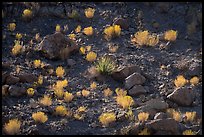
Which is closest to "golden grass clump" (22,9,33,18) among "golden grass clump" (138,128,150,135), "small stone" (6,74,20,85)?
"small stone" (6,74,20,85)

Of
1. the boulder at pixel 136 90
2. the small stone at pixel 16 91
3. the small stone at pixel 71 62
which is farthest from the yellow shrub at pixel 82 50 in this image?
the small stone at pixel 16 91

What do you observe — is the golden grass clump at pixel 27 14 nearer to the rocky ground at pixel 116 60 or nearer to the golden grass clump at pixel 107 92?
the rocky ground at pixel 116 60

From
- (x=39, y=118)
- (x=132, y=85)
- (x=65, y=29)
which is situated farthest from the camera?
(x=65, y=29)

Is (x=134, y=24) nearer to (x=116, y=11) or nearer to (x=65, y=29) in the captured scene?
(x=116, y=11)

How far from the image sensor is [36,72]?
13016 mm

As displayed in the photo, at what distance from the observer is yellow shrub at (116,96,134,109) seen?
11.0 metres

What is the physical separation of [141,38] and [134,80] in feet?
10.9

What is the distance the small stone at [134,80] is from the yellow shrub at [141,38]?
9.60 ft

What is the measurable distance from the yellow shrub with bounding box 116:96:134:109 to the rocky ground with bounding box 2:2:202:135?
120 mm

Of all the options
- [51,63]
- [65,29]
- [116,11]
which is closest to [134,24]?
[116,11]

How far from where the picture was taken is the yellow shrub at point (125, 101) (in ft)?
36.1

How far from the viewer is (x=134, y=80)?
39.7 ft

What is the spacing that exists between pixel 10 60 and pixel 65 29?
3.35 meters

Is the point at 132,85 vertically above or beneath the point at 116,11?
beneath
